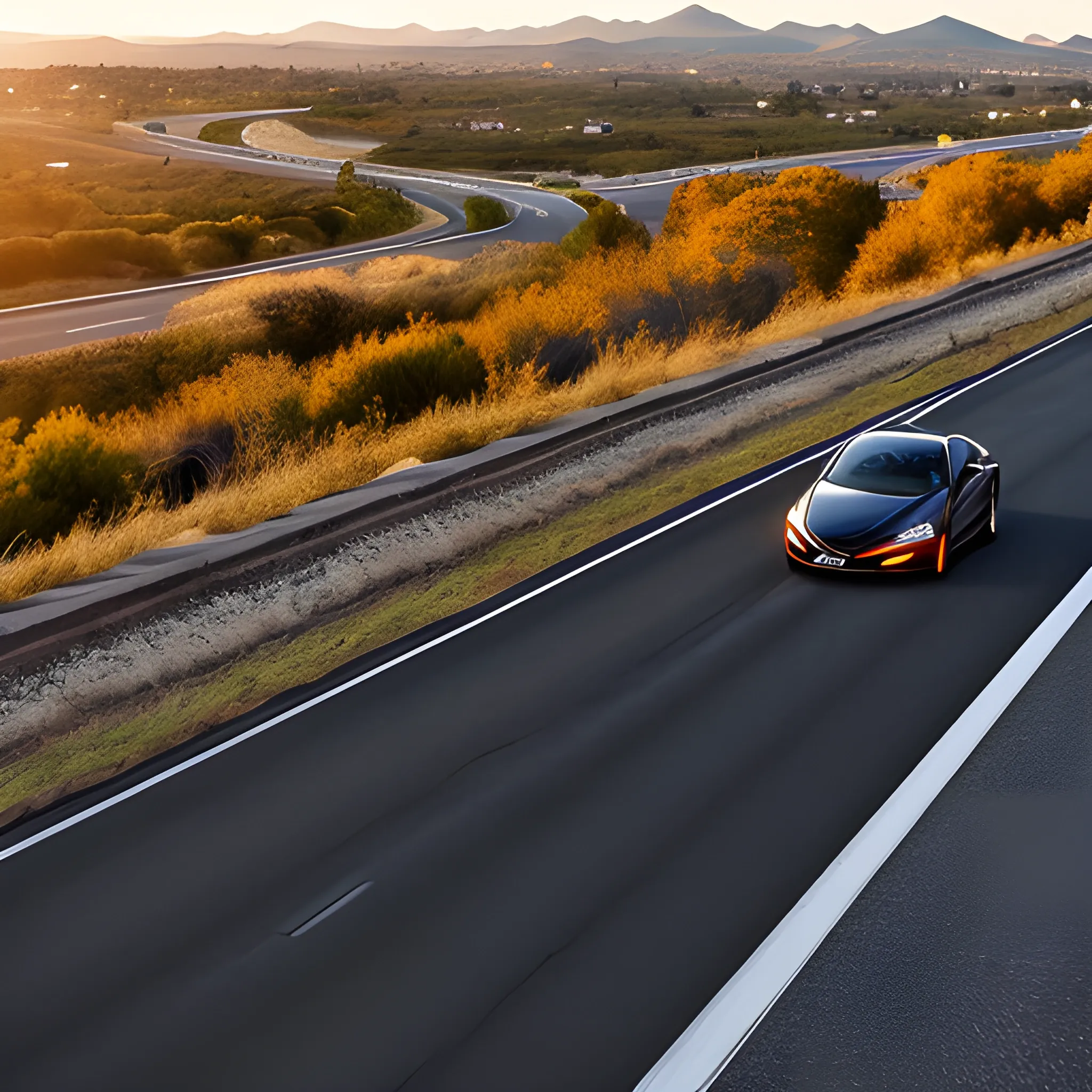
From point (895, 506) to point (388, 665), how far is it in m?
5.54

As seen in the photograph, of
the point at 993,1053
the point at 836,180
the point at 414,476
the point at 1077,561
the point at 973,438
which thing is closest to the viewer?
the point at 993,1053

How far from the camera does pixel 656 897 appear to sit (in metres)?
7.22

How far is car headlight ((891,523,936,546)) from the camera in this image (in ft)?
38.9

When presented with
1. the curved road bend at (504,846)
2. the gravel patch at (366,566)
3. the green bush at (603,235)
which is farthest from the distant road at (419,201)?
the curved road bend at (504,846)

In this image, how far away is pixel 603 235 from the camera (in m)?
38.2

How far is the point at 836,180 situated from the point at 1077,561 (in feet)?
90.8

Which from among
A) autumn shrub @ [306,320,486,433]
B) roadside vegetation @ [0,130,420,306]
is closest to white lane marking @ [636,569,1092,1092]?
autumn shrub @ [306,320,486,433]

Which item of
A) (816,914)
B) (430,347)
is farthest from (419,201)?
(816,914)

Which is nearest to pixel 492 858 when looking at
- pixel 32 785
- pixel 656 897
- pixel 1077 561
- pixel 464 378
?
pixel 656 897

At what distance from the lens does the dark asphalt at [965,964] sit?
5.72 metres

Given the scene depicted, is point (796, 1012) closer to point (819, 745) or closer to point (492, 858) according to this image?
point (492, 858)

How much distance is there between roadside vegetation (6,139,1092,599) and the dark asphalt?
32.3 ft

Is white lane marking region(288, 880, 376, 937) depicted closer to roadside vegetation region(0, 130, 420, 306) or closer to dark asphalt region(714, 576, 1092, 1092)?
dark asphalt region(714, 576, 1092, 1092)

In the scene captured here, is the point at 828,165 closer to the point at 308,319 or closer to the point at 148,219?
the point at 148,219
